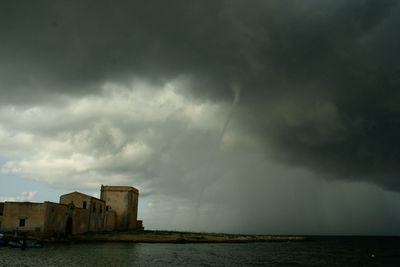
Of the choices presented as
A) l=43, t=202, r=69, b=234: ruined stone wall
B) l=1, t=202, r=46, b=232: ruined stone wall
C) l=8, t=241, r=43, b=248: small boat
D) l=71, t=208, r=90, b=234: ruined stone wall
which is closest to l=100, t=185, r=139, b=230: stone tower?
l=71, t=208, r=90, b=234: ruined stone wall

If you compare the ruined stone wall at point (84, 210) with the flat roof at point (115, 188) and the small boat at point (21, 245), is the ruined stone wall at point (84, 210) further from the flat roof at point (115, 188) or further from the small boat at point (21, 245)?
the flat roof at point (115, 188)

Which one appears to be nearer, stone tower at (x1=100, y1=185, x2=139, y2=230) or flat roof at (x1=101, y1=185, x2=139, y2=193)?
stone tower at (x1=100, y1=185, x2=139, y2=230)

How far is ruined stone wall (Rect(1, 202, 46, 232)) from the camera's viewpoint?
5119 centimetres

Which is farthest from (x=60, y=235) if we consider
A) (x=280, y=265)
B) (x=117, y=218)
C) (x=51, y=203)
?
(x=280, y=265)

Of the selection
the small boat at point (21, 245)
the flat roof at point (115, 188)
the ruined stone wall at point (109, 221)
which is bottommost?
the small boat at point (21, 245)

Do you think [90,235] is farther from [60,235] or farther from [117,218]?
[117,218]

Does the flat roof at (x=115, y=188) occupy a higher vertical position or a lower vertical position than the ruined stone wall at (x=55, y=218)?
higher

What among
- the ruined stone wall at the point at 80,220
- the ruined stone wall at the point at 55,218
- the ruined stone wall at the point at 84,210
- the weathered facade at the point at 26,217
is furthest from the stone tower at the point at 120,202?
the weathered facade at the point at 26,217

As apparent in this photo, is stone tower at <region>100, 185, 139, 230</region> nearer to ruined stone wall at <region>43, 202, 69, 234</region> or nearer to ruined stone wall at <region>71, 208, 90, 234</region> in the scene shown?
ruined stone wall at <region>71, 208, 90, 234</region>

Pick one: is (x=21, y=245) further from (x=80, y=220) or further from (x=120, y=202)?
(x=120, y=202)

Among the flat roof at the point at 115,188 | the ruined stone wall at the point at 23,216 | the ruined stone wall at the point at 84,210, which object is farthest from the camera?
the flat roof at the point at 115,188

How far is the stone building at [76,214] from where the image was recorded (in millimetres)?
51500

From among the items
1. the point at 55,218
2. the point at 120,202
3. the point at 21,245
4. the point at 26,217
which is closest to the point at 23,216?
the point at 26,217

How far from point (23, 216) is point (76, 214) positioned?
10391 mm
